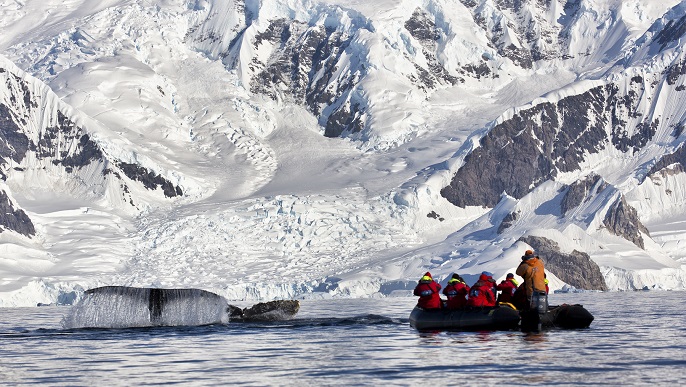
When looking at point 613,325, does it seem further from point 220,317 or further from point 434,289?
point 220,317

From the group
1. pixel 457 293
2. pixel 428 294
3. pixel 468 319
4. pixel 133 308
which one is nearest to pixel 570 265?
pixel 133 308

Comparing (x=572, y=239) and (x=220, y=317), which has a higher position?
(x=572, y=239)

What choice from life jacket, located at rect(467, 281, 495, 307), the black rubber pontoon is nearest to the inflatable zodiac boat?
the black rubber pontoon

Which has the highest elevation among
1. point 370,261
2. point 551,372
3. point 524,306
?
point 370,261

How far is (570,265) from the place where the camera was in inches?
7338

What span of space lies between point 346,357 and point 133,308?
829 inches

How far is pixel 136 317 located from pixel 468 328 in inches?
658

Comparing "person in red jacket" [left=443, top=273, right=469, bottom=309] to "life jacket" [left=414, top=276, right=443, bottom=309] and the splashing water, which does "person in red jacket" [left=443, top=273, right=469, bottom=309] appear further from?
the splashing water

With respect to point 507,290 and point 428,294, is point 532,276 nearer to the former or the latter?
point 507,290

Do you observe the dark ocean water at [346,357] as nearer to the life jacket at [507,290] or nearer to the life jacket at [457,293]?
the life jacket at [457,293]

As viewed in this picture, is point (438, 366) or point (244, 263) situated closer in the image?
point (438, 366)

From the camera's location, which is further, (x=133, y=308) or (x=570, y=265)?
(x=570, y=265)

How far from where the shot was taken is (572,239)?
655 feet

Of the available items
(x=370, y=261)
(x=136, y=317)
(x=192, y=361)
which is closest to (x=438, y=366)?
(x=192, y=361)
